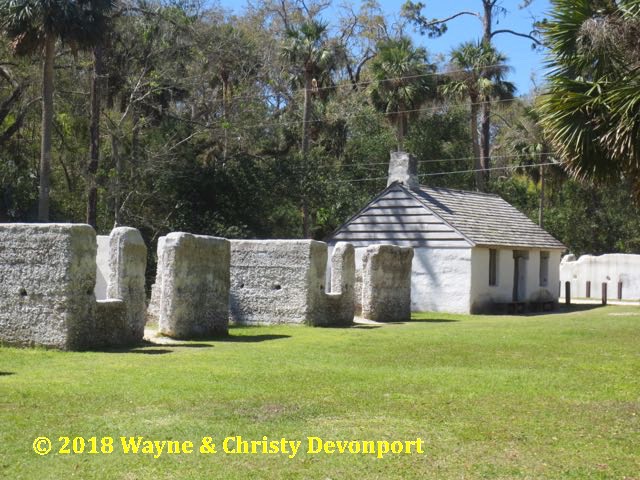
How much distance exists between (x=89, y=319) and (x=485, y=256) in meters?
16.8

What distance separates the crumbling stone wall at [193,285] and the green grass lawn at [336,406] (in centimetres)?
133

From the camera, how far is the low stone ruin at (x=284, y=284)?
70.9 ft

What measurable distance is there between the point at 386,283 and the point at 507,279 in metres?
7.86

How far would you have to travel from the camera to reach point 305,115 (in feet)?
123

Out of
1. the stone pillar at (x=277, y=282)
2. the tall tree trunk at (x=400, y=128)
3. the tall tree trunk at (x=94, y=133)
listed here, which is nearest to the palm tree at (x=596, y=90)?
the stone pillar at (x=277, y=282)

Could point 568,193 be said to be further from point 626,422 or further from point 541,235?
point 626,422

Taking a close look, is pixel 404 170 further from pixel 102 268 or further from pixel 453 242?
pixel 102 268

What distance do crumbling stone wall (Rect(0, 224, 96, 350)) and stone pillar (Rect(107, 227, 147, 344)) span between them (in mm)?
615

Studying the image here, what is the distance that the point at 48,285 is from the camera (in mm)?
15320

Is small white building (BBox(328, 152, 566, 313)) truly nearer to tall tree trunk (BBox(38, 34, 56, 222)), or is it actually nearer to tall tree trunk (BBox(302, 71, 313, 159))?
tall tree trunk (BBox(302, 71, 313, 159))

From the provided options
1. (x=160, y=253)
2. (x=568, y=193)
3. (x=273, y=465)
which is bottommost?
(x=273, y=465)

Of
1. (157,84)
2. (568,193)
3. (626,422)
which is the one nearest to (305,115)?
(157,84)

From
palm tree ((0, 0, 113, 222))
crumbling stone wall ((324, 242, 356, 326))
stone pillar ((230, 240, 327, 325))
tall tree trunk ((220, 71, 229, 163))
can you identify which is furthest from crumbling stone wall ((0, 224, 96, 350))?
tall tree trunk ((220, 71, 229, 163))

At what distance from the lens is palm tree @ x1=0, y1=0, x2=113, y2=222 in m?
25.7
